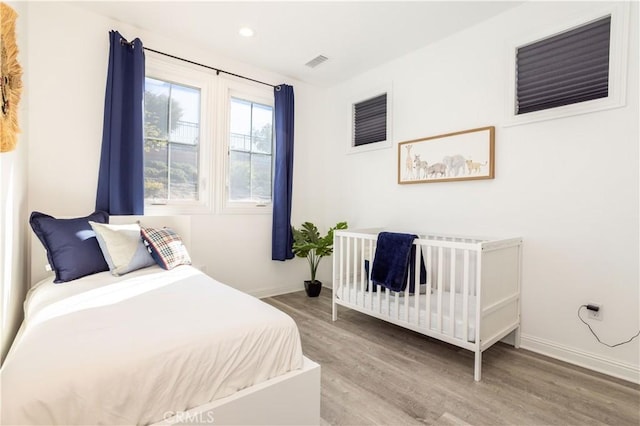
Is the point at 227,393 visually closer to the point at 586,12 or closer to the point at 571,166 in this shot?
the point at 571,166

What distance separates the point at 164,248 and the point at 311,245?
162 cm

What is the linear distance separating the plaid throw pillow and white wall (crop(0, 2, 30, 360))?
666mm

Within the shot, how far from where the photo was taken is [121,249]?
2.05 meters

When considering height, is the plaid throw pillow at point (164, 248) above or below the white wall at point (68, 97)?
below

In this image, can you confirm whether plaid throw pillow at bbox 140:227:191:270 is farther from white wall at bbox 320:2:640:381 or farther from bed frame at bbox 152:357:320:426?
white wall at bbox 320:2:640:381

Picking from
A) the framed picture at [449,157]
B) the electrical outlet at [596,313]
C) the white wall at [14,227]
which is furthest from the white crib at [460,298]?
the white wall at [14,227]

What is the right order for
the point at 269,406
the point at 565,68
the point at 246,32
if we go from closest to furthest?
1. the point at 269,406
2. the point at 565,68
3. the point at 246,32

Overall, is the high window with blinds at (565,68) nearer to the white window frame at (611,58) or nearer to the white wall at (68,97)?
the white window frame at (611,58)

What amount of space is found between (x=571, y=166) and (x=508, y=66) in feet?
2.95

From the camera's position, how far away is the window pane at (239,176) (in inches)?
133

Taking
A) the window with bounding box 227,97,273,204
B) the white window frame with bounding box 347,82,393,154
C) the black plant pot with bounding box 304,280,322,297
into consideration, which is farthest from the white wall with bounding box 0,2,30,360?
the white window frame with bounding box 347,82,393,154

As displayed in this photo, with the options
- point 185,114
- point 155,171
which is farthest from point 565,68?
point 155,171

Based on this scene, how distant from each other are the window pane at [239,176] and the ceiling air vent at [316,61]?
1179mm

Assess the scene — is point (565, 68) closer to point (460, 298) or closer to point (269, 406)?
point (460, 298)
